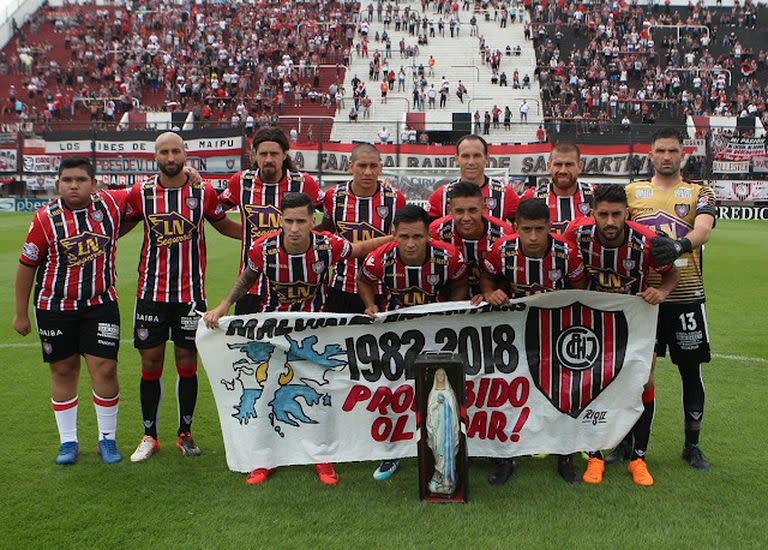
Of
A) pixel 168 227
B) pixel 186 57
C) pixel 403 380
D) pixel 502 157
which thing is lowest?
pixel 403 380

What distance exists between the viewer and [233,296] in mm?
4859

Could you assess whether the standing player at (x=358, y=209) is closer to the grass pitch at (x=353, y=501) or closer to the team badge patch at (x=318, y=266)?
the team badge patch at (x=318, y=266)

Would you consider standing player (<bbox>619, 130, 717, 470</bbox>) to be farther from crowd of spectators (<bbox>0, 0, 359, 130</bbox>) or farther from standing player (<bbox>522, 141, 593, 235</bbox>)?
crowd of spectators (<bbox>0, 0, 359, 130</bbox>)

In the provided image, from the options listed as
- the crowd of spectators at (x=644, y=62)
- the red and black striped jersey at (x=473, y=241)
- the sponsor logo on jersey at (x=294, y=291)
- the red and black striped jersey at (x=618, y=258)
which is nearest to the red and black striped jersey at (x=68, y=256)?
the sponsor logo on jersey at (x=294, y=291)

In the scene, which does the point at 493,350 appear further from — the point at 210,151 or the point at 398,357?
the point at 210,151

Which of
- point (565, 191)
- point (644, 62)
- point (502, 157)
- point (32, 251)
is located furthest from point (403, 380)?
point (644, 62)

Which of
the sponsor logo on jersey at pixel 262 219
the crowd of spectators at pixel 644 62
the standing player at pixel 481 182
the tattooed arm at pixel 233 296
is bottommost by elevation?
the tattooed arm at pixel 233 296

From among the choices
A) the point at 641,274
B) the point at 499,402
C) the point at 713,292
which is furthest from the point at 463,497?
the point at 713,292

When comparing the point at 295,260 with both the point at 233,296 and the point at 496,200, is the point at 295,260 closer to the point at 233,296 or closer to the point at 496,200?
the point at 233,296

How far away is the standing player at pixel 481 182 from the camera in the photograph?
5305 millimetres

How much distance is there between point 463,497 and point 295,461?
113 centimetres

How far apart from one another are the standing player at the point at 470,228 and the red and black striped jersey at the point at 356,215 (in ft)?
1.57

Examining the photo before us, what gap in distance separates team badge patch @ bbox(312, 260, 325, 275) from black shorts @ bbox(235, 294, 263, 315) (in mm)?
598

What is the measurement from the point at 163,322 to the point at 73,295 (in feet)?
1.95
